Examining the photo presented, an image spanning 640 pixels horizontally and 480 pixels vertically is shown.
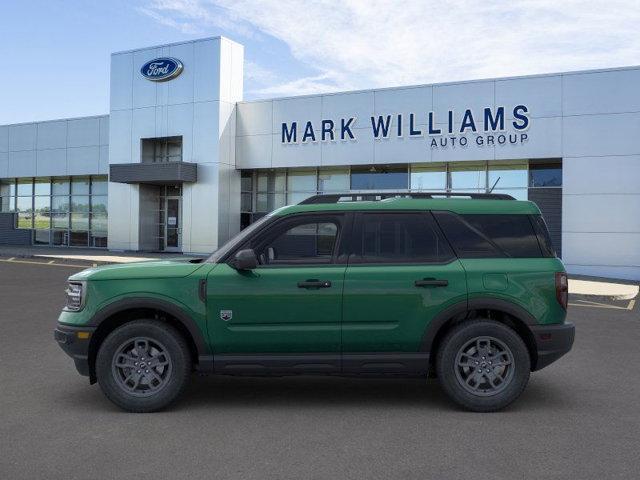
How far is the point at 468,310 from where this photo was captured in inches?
225

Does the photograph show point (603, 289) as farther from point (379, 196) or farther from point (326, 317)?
point (326, 317)

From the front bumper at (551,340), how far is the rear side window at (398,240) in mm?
1002

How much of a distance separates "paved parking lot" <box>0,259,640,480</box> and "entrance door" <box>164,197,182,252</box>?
2138 centimetres

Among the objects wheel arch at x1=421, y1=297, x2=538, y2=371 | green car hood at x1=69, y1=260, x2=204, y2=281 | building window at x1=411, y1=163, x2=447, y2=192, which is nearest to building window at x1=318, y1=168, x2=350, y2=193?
building window at x1=411, y1=163, x2=447, y2=192

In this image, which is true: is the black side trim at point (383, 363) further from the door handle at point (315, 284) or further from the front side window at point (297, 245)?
the front side window at point (297, 245)

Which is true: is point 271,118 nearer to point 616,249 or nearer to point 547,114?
point 547,114

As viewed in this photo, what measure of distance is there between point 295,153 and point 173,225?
6.86 m

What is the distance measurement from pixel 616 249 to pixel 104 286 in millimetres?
18677

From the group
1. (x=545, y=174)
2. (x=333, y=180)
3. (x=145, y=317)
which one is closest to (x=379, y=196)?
A: (x=145, y=317)

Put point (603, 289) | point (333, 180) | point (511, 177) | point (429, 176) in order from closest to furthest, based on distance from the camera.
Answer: point (603, 289) < point (511, 177) < point (429, 176) < point (333, 180)

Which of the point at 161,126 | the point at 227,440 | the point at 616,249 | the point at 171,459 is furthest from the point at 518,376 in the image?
the point at 161,126

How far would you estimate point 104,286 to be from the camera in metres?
5.68

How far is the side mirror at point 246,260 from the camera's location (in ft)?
17.9

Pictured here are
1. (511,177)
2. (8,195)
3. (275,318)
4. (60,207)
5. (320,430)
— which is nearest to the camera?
(320,430)
